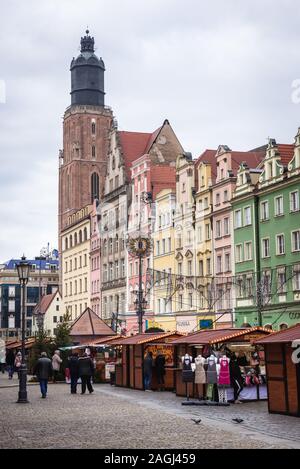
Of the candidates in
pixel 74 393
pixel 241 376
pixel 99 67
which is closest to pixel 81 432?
pixel 241 376

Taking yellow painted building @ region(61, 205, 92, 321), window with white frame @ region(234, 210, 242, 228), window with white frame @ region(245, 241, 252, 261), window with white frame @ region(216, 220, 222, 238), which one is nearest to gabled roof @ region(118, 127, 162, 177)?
yellow painted building @ region(61, 205, 92, 321)

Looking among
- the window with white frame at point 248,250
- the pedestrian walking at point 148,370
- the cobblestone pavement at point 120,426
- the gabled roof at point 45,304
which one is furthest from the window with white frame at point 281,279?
the gabled roof at point 45,304

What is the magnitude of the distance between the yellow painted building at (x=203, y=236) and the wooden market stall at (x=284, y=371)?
36.4 m

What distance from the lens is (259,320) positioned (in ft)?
167

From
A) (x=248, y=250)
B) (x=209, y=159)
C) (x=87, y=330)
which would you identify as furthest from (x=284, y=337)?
(x=209, y=159)

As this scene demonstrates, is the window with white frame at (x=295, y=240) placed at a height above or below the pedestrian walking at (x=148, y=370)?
above

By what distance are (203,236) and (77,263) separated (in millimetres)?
39378

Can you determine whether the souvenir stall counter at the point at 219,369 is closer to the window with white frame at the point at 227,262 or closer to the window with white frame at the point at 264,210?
the window with white frame at the point at 264,210

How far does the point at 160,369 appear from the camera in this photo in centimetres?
3381

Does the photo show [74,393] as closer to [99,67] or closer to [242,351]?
[242,351]

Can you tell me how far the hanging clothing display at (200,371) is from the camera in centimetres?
2598

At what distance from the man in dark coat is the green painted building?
13175 millimetres

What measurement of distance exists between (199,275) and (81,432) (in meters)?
44.1

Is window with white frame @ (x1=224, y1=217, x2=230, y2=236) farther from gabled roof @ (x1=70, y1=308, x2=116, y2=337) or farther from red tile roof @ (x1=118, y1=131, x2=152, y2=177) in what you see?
red tile roof @ (x1=118, y1=131, x2=152, y2=177)
